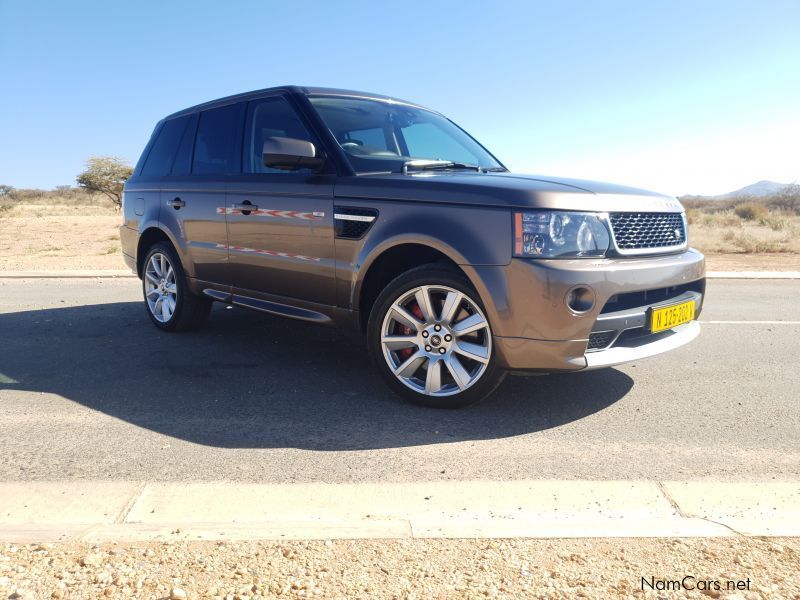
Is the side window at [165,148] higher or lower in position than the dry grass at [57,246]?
higher

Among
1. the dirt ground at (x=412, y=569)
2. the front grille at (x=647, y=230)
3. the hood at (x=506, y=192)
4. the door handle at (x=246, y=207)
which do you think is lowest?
the dirt ground at (x=412, y=569)

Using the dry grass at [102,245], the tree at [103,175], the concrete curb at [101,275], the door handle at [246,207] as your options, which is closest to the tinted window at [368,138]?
the door handle at [246,207]

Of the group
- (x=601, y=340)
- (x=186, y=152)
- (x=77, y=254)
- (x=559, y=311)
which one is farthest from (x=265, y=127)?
(x=77, y=254)

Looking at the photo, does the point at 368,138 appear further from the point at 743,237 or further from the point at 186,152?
the point at 743,237

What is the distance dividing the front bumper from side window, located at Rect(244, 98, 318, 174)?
188 cm

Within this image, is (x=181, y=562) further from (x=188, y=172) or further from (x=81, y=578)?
(x=188, y=172)

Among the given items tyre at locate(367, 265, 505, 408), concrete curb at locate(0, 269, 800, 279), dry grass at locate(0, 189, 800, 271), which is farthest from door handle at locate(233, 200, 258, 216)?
dry grass at locate(0, 189, 800, 271)

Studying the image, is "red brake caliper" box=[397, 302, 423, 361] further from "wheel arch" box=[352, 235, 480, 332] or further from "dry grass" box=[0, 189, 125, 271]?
"dry grass" box=[0, 189, 125, 271]

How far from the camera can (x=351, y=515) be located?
2.66m

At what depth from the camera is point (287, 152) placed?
4250 mm

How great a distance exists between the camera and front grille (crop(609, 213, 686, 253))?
12.6 ft

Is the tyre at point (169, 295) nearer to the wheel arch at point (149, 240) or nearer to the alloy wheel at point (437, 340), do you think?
the wheel arch at point (149, 240)

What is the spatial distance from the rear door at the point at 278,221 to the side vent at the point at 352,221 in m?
0.06

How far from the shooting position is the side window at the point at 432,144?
5.09 m
